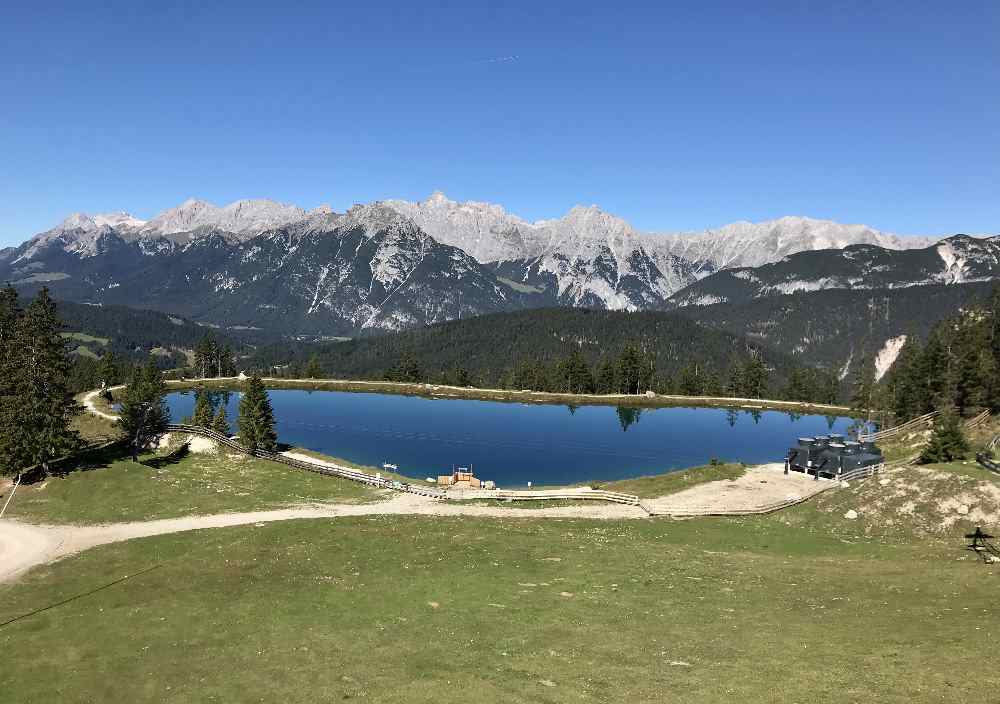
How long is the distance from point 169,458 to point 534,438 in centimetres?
8040

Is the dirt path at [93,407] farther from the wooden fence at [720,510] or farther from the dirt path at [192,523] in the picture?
the wooden fence at [720,510]

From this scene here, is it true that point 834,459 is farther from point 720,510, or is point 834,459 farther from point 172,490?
point 172,490

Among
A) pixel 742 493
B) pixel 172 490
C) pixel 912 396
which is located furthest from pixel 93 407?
pixel 912 396

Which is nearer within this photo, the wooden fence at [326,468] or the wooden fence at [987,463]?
the wooden fence at [987,463]

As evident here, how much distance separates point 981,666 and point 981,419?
98874 mm

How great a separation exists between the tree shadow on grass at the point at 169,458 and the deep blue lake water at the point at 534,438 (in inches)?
1346

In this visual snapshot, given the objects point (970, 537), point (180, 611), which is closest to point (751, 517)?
point (970, 537)

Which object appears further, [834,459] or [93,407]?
[93,407]

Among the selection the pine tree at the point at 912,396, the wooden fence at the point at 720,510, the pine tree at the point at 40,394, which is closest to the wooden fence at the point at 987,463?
the wooden fence at the point at 720,510

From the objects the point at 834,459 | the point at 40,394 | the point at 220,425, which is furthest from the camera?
the point at 220,425

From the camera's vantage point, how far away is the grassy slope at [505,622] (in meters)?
28.8

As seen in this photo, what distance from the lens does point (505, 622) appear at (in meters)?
37.6

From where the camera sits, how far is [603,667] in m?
30.7

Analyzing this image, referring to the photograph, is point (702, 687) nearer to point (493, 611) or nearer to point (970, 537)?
point (493, 611)
